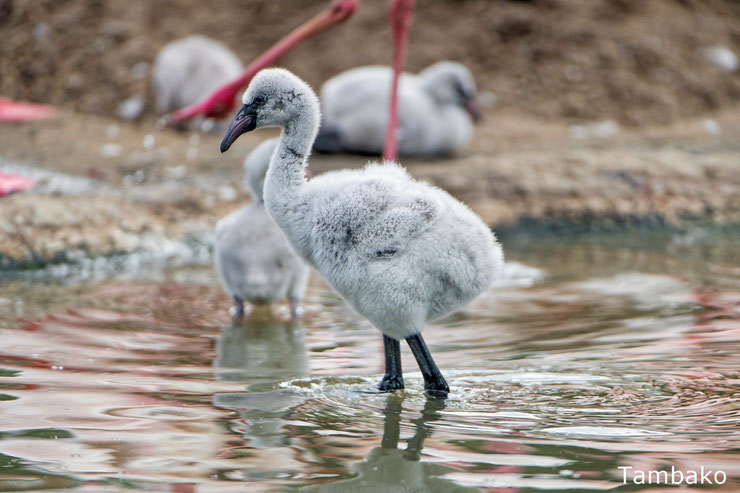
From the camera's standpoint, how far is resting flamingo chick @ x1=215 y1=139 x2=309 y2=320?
4.58 m

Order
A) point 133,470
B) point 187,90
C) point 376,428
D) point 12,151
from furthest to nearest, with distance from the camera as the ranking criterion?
point 187,90
point 12,151
point 376,428
point 133,470

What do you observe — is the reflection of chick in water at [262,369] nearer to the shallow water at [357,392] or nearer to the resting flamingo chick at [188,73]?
the shallow water at [357,392]

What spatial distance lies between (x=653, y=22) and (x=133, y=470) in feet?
28.0

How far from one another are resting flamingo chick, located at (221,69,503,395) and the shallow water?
277 millimetres

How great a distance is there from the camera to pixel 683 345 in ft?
12.6

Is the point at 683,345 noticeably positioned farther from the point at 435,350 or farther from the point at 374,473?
the point at 374,473

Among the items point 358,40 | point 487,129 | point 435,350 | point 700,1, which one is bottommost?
point 435,350

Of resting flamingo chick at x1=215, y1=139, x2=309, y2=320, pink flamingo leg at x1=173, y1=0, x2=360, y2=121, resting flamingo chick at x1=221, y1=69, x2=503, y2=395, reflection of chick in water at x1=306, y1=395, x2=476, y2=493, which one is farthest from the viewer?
pink flamingo leg at x1=173, y1=0, x2=360, y2=121

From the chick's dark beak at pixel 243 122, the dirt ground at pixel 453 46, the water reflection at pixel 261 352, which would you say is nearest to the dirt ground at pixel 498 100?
the dirt ground at pixel 453 46

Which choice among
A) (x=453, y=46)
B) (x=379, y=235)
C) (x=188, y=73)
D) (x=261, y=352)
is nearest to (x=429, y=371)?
(x=379, y=235)

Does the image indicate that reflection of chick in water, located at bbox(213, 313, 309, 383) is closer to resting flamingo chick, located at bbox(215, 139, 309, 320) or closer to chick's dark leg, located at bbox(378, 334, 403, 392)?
resting flamingo chick, located at bbox(215, 139, 309, 320)

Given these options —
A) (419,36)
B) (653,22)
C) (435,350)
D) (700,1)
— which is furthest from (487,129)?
(435,350)

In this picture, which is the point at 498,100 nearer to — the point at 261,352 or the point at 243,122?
the point at 261,352

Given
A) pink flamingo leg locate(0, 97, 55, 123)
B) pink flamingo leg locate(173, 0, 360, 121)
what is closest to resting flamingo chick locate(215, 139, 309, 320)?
pink flamingo leg locate(173, 0, 360, 121)
